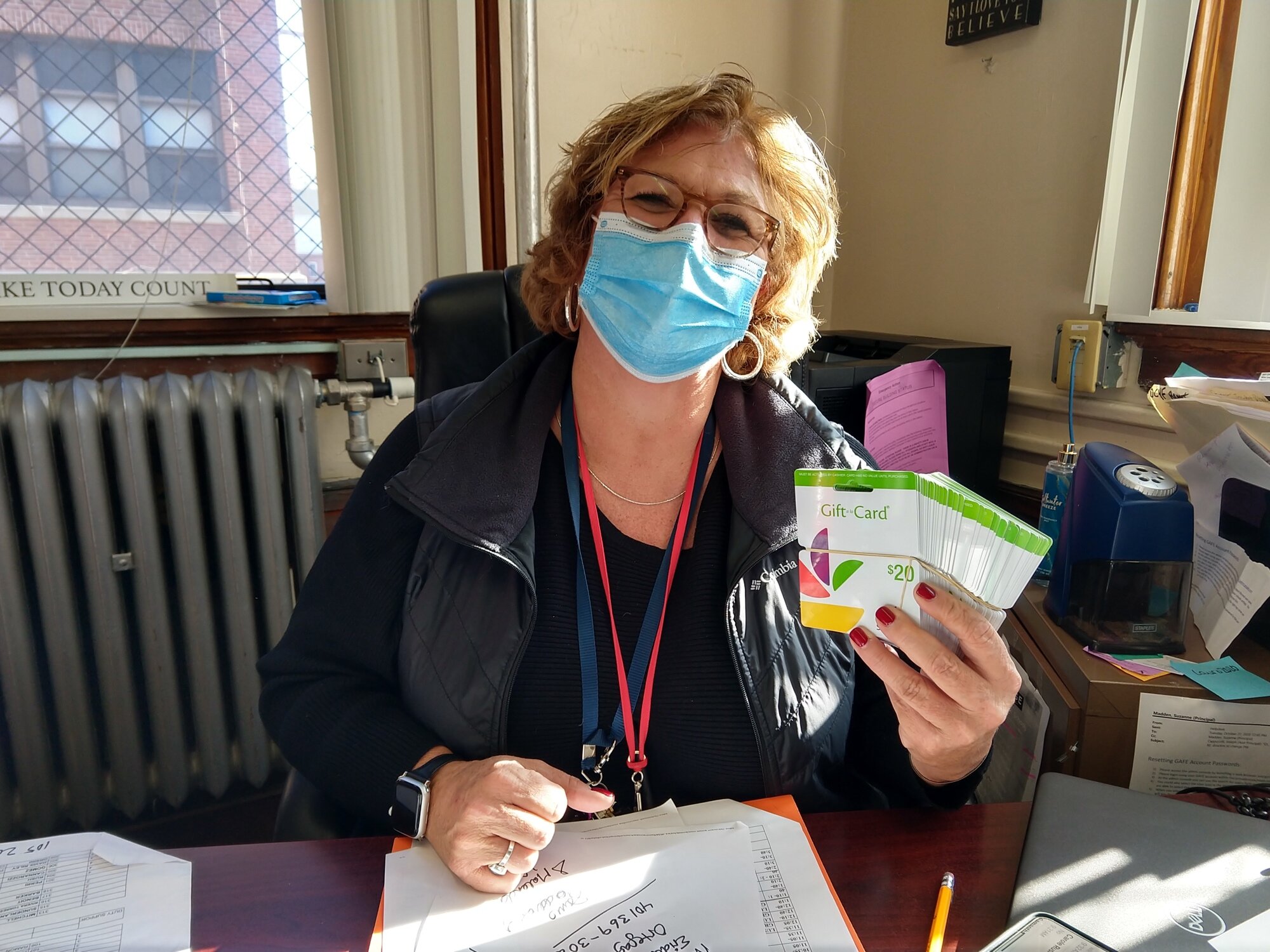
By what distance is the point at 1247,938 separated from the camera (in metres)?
0.61

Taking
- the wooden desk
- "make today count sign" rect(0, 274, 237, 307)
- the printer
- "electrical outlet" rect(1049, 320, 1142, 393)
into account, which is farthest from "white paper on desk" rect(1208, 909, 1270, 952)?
"make today count sign" rect(0, 274, 237, 307)

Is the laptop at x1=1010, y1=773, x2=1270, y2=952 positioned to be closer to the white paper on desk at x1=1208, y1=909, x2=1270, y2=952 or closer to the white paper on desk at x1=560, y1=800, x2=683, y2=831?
the white paper on desk at x1=1208, y1=909, x2=1270, y2=952

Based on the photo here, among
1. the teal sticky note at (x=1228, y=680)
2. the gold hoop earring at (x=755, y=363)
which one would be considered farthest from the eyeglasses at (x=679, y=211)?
the teal sticky note at (x=1228, y=680)

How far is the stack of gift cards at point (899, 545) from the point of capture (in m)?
0.60

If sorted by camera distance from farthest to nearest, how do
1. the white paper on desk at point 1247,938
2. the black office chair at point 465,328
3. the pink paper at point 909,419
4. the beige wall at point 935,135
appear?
the beige wall at point 935,135, the pink paper at point 909,419, the black office chair at point 465,328, the white paper on desk at point 1247,938

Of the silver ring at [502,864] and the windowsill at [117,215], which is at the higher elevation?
the windowsill at [117,215]

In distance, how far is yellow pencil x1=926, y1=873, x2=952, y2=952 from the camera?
24.5 inches

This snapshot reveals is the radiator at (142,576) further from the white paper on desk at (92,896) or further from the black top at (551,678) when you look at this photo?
the white paper on desk at (92,896)

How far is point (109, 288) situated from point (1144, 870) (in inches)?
80.6

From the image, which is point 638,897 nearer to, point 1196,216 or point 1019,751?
point 1019,751

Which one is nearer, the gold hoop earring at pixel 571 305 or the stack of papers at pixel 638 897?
the stack of papers at pixel 638 897

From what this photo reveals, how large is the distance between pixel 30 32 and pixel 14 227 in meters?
0.39

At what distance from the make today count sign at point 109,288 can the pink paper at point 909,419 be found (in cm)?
146

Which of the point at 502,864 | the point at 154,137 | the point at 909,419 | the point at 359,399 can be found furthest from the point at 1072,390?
the point at 154,137
